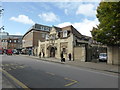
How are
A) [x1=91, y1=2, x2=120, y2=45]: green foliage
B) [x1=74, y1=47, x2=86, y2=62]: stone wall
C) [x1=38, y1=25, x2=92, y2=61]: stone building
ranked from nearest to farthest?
1. [x1=91, y1=2, x2=120, y2=45]: green foliage
2. [x1=74, y1=47, x2=86, y2=62]: stone wall
3. [x1=38, y1=25, x2=92, y2=61]: stone building

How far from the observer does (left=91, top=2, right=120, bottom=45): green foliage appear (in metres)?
15.2

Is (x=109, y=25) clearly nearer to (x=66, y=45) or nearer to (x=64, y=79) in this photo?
(x=64, y=79)

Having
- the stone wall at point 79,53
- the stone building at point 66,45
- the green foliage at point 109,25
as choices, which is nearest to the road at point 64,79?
the green foliage at point 109,25

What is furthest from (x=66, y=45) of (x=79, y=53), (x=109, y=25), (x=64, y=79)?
(x=64, y=79)

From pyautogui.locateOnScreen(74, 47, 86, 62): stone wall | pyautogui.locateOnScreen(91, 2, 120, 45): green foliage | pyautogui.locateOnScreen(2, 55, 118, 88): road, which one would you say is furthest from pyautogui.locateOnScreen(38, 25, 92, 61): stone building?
pyautogui.locateOnScreen(2, 55, 118, 88): road

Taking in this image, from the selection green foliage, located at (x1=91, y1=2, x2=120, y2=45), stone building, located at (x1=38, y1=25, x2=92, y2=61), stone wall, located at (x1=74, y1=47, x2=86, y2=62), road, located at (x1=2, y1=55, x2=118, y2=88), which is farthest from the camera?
stone building, located at (x1=38, y1=25, x2=92, y2=61)

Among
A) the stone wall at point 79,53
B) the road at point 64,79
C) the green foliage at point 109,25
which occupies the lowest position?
the road at point 64,79

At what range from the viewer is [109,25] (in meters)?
16.3

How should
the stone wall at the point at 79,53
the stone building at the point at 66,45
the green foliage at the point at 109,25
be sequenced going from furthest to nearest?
the stone building at the point at 66,45
the stone wall at the point at 79,53
the green foliage at the point at 109,25

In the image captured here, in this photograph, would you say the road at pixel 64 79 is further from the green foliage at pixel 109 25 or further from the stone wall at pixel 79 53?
the stone wall at pixel 79 53

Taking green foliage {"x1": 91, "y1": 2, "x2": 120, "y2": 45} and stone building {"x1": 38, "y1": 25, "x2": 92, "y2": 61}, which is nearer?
green foliage {"x1": 91, "y1": 2, "x2": 120, "y2": 45}

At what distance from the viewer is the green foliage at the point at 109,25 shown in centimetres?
1521

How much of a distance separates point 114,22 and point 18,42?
89.2 m

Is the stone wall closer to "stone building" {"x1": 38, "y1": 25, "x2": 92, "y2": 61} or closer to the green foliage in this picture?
"stone building" {"x1": 38, "y1": 25, "x2": 92, "y2": 61}
